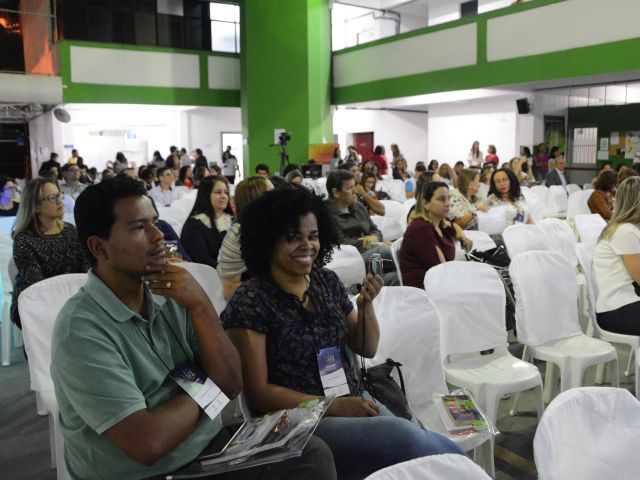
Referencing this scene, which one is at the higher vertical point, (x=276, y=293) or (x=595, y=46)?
(x=595, y=46)

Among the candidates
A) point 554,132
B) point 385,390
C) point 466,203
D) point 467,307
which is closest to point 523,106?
point 554,132

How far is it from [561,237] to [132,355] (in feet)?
13.9

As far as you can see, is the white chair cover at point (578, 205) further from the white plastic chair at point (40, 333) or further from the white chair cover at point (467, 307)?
the white plastic chair at point (40, 333)

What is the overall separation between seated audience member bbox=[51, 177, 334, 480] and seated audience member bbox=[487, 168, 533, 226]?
15.8 feet

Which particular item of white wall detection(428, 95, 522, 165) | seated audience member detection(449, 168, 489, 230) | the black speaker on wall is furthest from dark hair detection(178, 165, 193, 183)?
white wall detection(428, 95, 522, 165)

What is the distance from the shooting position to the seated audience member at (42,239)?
3.40m

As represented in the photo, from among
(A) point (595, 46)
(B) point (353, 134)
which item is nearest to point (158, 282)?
(A) point (595, 46)

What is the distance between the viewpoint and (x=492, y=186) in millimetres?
6246

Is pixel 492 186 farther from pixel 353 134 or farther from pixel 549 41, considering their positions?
pixel 353 134

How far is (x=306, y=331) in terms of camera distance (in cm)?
207

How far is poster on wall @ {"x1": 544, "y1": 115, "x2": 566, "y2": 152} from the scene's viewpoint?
13211 mm

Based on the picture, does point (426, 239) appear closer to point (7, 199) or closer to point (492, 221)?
point (492, 221)

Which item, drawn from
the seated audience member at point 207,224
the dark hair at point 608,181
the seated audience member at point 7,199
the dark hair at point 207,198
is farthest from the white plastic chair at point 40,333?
the dark hair at point 608,181

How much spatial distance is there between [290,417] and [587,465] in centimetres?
76
